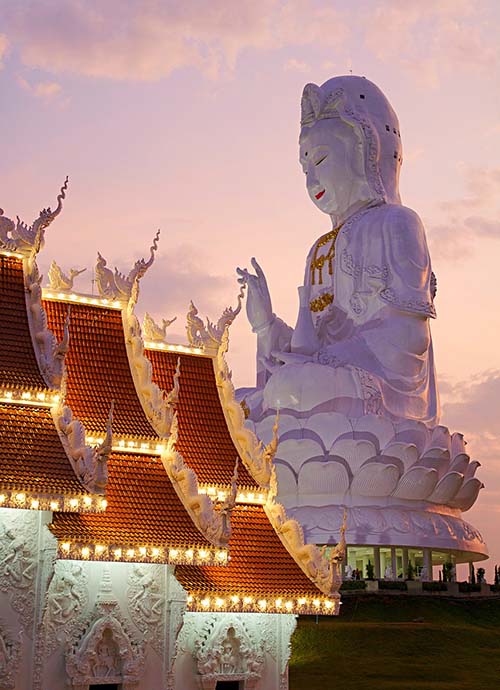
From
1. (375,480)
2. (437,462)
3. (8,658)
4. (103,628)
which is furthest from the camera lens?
(437,462)

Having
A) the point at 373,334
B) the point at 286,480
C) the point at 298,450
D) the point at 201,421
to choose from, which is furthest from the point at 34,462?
the point at 373,334

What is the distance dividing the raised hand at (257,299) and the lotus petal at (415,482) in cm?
712

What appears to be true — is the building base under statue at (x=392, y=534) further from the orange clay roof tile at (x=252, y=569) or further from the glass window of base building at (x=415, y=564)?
the orange clay roof tile at (x=252, y=569)

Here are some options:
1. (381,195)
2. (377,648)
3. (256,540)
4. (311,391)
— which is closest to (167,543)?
(256,540)

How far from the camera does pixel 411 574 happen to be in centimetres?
3356

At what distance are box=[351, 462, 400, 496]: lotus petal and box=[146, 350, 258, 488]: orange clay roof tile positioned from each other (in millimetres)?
19037

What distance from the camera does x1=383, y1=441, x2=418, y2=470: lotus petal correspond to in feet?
111

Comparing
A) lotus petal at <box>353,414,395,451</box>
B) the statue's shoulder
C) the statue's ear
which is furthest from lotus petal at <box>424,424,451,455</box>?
the statue's ear

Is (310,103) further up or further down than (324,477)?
further up

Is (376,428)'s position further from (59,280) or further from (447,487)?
(59,280)

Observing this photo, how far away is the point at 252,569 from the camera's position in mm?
14164

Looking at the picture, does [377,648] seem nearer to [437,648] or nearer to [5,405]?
[437,648]

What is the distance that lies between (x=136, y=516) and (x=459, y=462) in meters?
24.2

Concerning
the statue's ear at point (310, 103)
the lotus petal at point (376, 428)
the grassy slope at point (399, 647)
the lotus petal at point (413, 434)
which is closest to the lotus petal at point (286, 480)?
the lotus petal at point (376, 428)
